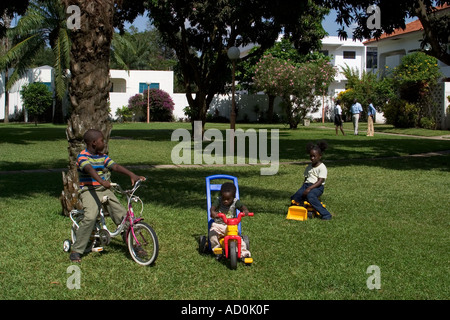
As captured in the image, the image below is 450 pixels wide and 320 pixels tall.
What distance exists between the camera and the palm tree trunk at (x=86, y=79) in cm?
822

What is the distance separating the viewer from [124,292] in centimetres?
500

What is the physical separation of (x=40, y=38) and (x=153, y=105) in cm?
1150

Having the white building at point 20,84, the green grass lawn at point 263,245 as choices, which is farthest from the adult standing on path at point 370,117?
the white building at point 20,84

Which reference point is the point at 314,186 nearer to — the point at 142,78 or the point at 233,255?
the point at 233,255

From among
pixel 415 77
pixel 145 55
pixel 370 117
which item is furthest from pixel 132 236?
pixel 145 55

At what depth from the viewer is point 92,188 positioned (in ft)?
20.4

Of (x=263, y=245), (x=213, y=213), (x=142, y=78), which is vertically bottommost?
(x=263, y=245)

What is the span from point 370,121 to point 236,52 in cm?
1029

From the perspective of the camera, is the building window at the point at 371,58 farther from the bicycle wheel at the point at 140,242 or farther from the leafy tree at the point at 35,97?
the bicycle wheel at the point at 140,242

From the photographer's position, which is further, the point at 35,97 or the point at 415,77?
the point at 35,97

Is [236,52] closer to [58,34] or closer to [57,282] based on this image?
[57,282]

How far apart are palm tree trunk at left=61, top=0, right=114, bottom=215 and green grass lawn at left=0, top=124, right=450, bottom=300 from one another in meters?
0.88

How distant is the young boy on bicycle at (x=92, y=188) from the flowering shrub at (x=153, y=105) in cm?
3685

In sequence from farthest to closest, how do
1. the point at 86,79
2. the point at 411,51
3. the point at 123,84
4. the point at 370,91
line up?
the point at 123,84 < the point at 411,51 < the point at 370,91 < the point at 86,79
